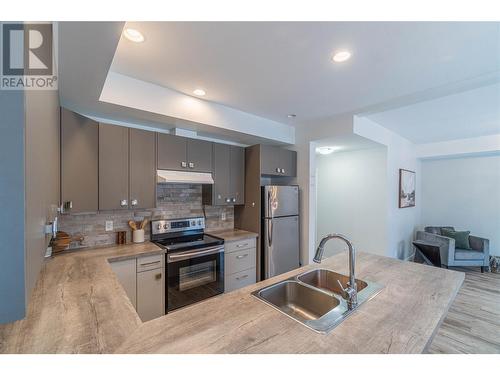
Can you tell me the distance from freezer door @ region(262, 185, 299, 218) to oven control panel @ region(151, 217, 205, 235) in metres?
0.96

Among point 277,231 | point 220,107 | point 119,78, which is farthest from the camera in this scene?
point 277,231

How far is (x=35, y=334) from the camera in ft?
2.75

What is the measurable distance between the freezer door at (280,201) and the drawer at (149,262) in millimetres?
1522

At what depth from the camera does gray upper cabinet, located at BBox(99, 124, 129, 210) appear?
6.96 feet

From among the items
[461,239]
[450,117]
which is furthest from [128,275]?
[461,239]

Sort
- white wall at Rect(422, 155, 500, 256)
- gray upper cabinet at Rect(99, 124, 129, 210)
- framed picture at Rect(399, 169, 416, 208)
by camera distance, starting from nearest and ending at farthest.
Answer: gray upper cabinet at Rect(99, 124, 129, 210)
framed picture at Rect(399, 169, 416, 208)
white wall at Rect(422, 155, 500, 256)

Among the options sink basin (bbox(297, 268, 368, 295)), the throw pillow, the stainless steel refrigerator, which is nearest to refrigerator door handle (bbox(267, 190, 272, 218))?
the stainless steel refrigerator

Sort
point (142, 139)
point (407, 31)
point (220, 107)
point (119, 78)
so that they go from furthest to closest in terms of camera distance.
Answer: point (220, 107)
point (142, 139)
point (119, 78)
point (407, 31)

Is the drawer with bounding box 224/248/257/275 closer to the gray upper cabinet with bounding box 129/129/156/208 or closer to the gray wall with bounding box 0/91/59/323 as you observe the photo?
the gray upper cabinet with bounding box 129/129/156/208

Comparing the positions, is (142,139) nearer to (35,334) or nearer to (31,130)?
(31,130)

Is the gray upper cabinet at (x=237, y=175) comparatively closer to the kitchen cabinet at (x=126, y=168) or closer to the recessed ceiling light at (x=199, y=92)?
the recessed ceiling light at (x=199, y=92)
